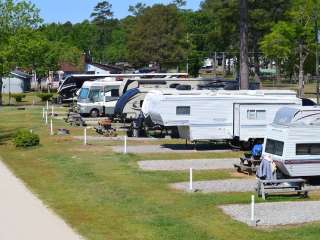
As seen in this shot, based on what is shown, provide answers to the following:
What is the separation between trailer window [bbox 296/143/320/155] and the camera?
62.9ft

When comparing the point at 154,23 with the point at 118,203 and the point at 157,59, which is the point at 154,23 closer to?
the point at 157,59

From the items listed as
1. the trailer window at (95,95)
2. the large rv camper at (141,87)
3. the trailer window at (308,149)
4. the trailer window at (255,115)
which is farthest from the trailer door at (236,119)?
the trailer window at (95,95)

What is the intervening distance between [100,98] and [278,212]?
29.3m

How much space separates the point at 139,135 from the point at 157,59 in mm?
64979

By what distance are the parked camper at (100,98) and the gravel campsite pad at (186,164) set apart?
19338 mm

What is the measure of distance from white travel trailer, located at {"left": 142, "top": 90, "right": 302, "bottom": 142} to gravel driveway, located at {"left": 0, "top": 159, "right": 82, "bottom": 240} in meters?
9.83

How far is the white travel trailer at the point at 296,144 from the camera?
748 inches

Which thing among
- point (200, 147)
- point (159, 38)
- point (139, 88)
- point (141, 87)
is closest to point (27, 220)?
point (200, 147)

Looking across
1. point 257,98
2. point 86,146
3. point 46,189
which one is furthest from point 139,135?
point 46,189

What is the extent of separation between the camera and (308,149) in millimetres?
19328

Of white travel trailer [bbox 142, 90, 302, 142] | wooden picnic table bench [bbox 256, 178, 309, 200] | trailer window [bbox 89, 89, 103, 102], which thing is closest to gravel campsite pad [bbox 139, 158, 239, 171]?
white travel trailer [bbox 142, 90, 302, 142]

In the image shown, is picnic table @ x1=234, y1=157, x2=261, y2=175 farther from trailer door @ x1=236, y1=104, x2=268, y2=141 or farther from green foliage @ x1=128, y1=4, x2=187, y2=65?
green foliage @ x1=128, y1=4, x2=187, y2=65

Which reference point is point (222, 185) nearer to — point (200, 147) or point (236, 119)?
point (236, 119)

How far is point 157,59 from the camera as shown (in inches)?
3836
